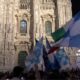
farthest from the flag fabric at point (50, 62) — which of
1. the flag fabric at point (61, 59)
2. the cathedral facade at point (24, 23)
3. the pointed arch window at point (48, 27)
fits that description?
the pointed arch window at point (48, 27)

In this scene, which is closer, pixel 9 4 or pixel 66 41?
pixel 66 41

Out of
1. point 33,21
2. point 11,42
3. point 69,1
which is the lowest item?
point 11,42

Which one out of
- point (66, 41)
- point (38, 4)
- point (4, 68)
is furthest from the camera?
point (38, 4)

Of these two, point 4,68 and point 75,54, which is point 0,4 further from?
point 75,54

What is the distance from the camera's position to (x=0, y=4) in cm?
3441

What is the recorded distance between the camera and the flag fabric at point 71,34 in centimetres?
1344

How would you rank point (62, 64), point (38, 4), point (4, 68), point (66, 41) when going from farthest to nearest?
1. point (38, 4)
2. point (4, 68)
3. point (62, 64)
4. point (66, 41)

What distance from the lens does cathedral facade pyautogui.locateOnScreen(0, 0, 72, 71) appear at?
33.5 metres

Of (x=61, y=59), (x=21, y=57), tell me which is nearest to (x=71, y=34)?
(x=61, y=59)

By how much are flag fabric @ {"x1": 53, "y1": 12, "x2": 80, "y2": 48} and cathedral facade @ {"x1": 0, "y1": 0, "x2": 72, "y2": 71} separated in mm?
19326

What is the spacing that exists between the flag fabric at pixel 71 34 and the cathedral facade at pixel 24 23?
1933cm

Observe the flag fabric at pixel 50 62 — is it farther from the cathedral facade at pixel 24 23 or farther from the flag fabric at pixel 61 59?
the cathedral facade at pixel 24 23

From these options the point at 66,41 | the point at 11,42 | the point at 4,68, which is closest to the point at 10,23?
the point at 11,42

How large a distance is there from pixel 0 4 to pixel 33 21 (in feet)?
12.7
